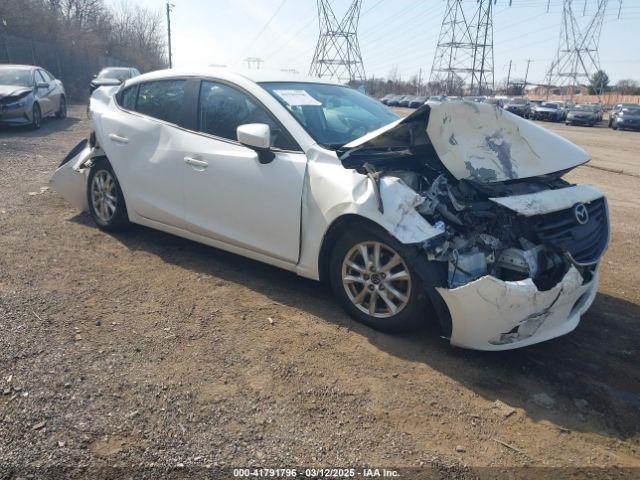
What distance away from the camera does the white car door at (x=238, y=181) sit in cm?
375

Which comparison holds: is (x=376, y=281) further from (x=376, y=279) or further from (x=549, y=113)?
(x=549, y=113)

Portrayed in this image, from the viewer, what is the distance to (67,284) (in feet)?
13.6

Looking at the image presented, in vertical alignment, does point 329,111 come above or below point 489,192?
above

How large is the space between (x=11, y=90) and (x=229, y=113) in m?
11.1

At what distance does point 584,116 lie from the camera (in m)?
34.0

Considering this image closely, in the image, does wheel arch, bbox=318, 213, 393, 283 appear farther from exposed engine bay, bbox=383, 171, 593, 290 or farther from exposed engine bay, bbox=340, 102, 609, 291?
exposed engine bay, bbox=383, 171, 593, 290

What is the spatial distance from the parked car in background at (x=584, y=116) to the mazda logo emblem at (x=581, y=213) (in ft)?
115

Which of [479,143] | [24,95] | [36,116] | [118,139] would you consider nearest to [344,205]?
[479,143]

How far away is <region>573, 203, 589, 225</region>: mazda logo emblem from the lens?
3.42 meters

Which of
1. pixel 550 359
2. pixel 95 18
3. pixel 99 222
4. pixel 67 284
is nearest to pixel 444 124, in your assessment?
pixel 550 359

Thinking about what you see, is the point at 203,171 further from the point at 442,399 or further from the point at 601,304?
the point at 601,304

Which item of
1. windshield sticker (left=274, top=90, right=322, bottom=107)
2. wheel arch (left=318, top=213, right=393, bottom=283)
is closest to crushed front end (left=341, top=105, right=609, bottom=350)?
wheel arch (left=318, top=213, right=393, bottom=283)

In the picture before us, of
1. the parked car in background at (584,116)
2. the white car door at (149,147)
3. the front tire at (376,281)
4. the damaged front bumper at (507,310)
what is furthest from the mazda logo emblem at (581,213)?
the parked car in background at (584,116)

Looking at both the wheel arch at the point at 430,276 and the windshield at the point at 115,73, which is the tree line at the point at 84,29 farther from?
the wheel arch at the point at 430,276
